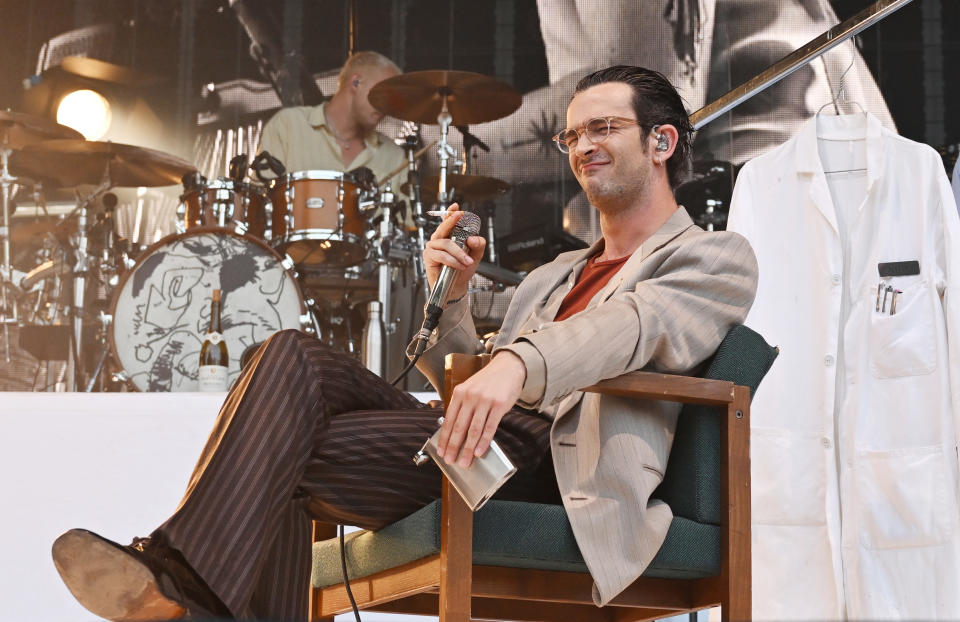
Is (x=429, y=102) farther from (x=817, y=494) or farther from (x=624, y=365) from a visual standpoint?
(x=624, y=365)

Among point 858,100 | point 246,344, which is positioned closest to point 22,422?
point 246,344

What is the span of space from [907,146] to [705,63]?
1.74m

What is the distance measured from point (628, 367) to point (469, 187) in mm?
2922

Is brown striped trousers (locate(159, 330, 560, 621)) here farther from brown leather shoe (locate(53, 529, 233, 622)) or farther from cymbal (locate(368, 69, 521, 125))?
cymbal (locate(368, 69, 521, 125))

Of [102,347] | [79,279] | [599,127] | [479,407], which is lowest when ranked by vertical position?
[479,407]

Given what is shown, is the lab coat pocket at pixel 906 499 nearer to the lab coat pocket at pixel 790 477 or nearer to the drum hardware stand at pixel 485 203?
the lab coat pocket at pixel 790 477

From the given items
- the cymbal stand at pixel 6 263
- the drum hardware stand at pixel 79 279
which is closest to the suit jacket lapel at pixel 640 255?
the drum hardware stand at pixel 79 279

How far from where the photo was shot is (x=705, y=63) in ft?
15.0

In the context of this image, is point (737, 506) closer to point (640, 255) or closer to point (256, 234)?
point (640, 255)

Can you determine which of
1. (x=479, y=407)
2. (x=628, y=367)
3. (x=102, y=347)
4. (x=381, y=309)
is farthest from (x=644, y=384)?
(x=102, y=347)

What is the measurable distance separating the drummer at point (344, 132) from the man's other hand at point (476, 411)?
314cm

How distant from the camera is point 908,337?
274cm

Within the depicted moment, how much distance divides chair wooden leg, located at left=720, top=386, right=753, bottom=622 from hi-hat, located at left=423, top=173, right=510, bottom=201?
2.87 meters

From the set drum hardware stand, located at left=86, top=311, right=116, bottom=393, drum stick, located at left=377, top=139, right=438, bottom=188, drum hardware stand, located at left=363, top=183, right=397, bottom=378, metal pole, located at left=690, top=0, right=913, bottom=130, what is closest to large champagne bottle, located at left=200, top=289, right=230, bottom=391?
drum hardware stand, located at left=86, top=311, right=116, bottom=393
